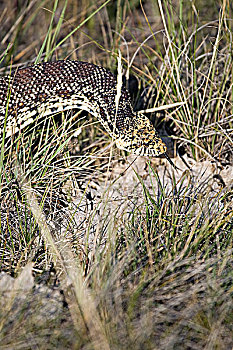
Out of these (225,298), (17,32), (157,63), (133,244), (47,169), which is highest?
(17,32)

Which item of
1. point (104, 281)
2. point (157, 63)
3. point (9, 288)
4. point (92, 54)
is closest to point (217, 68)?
point (157, 63)

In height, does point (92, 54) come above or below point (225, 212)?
above

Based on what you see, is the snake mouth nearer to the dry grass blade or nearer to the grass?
the grass

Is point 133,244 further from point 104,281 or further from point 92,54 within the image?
point 92,54

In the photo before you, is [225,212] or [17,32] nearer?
[225,212]

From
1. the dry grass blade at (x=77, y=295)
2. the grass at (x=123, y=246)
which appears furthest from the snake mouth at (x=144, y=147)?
the dry grass blade at (x=77, y=295)

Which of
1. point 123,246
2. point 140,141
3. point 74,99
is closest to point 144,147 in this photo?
point 140,141

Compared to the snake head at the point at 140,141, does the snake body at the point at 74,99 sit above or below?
above

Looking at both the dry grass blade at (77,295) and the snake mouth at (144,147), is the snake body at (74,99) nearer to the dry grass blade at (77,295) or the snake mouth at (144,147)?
the snake mouth at (144,147)
